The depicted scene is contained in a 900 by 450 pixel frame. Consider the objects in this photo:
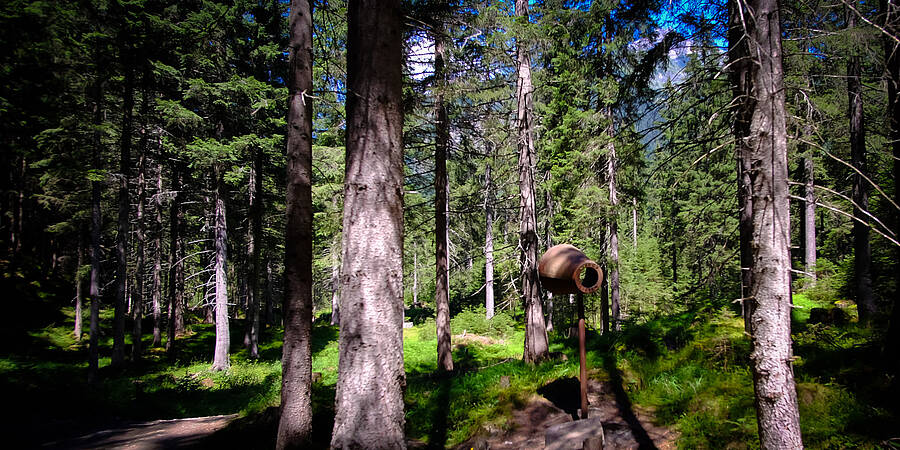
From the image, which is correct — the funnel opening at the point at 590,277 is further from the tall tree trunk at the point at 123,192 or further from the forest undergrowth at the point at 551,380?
the tall tree trunk at the point at 123,192

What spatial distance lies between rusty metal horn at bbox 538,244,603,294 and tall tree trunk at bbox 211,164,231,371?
46.2 ft

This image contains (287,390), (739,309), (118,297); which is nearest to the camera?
(287,390)

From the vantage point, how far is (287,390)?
5578 millimetres

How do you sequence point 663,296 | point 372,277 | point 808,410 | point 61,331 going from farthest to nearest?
1. point 663,296
2. point 61,331
3. point 808,410
4. point 372,277

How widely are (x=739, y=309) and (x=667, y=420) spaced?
4.83m

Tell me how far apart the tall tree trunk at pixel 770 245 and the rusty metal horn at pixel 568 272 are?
7.45ft

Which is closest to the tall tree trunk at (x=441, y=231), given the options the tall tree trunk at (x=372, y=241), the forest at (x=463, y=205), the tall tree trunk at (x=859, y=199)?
the forest at (x=463, y=205)

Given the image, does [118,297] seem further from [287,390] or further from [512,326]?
[512,326]

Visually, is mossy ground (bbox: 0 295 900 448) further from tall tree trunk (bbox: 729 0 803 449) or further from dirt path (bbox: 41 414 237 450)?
dirt path (bbox: 41 414 237 450)

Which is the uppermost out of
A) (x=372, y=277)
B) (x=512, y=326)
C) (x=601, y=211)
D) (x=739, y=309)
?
(x=601, y=211)

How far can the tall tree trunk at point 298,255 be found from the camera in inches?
218

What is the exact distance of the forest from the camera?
312 centimetres

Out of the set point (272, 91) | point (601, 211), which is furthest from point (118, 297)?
point (601, 211)

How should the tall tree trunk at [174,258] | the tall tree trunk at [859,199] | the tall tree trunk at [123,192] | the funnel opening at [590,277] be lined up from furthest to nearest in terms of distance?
1. the tall tree trunk at [174,258]
2. the tall tree trunk at [123,192]
3. the tall tree trunk at [859,199]
4. the funnel opening at [590,277]
